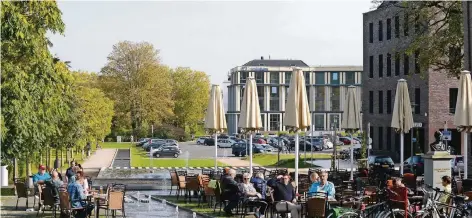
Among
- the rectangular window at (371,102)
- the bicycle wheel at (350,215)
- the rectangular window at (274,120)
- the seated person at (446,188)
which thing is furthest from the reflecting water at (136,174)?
the rectangular window at (274,120)

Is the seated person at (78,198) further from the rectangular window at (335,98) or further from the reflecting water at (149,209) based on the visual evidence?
the rectangular window at (335,98)

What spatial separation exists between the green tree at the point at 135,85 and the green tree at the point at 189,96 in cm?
1528

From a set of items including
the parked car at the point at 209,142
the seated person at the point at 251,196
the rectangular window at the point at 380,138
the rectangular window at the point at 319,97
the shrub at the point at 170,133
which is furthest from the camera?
the rectangular window at the point at 319,97

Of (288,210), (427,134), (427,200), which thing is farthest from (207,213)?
(427,134)

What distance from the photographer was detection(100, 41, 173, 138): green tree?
102500 millimetres

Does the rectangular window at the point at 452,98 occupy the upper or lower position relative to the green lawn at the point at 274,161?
upper

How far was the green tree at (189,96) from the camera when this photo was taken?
402 feet

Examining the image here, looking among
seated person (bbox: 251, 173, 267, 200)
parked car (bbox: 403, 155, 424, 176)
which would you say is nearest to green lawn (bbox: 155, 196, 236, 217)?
seated person (bbox: 251, 173, 267, 200)

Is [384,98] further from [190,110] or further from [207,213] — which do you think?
[190,110]

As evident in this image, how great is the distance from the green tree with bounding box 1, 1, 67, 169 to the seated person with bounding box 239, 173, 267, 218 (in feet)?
30.8

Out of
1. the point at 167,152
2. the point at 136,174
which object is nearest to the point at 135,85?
the point at 167,152

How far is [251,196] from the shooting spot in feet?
67.1

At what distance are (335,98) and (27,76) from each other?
122 metres

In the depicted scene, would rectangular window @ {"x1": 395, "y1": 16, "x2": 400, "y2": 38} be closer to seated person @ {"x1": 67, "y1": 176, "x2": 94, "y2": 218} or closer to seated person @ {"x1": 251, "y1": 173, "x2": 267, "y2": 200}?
seated person @ {"x1": 251, "y1": 173, "x2": 267, "y2": 200}
